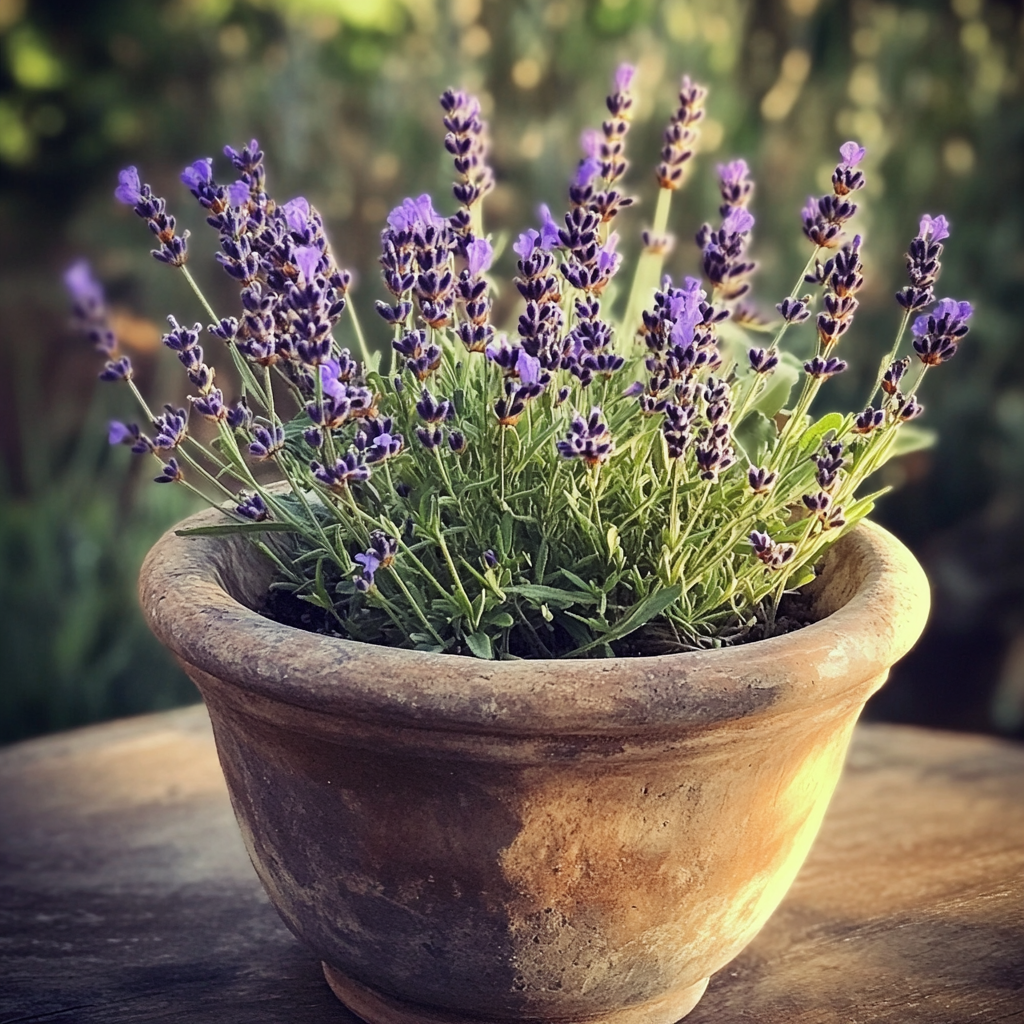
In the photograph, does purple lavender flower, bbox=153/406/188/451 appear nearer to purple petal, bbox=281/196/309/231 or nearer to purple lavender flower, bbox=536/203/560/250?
purple petal, bbox=281/196/309/231

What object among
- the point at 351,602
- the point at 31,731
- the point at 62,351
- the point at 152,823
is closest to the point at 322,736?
the point at 351,602

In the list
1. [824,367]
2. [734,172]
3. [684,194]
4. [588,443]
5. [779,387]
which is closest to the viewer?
[588,443]

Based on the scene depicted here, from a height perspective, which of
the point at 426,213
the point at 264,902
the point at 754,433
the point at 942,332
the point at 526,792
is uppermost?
the point at 426,213

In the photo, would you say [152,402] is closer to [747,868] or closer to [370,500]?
[370,500]

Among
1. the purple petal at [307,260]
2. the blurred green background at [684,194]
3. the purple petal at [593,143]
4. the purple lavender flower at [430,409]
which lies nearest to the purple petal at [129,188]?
the purple petal at [307,260]

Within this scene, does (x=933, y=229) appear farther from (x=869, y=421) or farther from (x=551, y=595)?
(x=551, y=595)

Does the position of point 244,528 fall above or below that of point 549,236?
below

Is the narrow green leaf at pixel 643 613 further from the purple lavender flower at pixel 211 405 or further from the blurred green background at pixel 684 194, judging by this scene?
the blurred green background at pixel 684 194

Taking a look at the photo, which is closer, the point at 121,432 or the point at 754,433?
the point at 121,432

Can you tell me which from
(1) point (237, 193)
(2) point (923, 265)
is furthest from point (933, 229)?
(1) point (237, 193)
